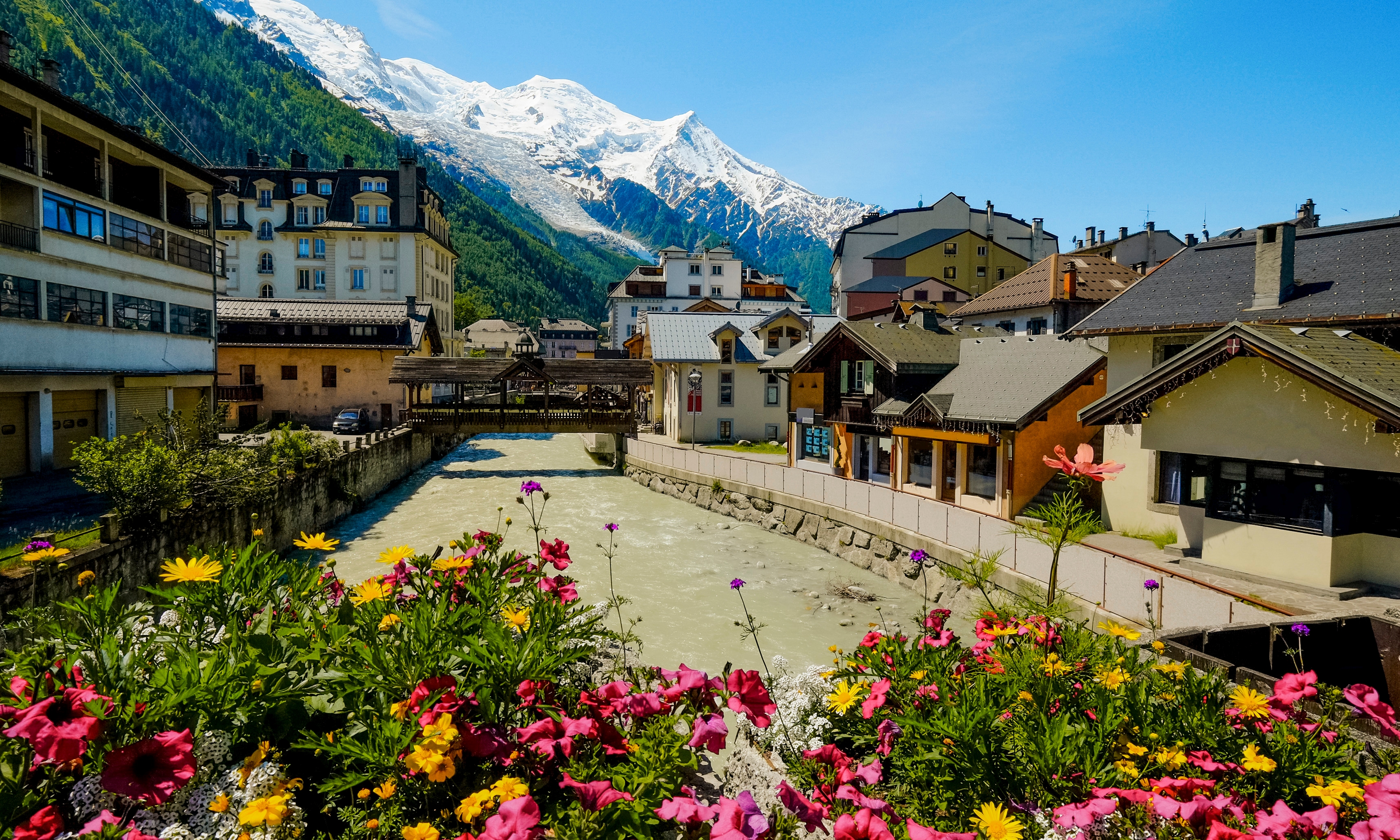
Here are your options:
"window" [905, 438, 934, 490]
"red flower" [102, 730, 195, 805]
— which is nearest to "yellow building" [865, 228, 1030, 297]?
"window" [905, 438, 934, 490]

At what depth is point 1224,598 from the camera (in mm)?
9938

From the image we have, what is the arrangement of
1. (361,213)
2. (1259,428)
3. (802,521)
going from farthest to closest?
(361,213)
(802,521)
(1259,428)

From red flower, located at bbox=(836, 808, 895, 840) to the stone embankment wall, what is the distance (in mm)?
2667

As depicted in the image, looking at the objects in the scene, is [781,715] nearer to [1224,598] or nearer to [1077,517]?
[1077,517]

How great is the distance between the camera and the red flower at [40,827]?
2.13 metres

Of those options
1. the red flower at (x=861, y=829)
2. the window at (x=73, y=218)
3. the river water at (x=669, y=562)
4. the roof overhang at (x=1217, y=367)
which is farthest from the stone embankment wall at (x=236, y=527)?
the roof overhang at (x=1217, y=367)

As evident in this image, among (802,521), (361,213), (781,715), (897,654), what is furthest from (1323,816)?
(361,213)

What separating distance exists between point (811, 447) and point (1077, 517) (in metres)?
27.1

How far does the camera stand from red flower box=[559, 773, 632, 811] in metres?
2.53

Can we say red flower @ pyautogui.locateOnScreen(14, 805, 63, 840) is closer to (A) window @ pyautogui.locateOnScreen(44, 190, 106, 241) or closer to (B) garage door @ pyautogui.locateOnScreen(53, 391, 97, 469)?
(B) garage door @ pyautogui.locateOnScreen(53, 391, 97, 469)

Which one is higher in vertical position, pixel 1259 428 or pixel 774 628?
pixel 1259 428

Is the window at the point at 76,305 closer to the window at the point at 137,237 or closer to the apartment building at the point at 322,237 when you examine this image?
the window at the point at 137,237

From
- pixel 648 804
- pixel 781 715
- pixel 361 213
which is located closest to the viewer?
pixel 648 804

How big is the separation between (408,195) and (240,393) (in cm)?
3045
